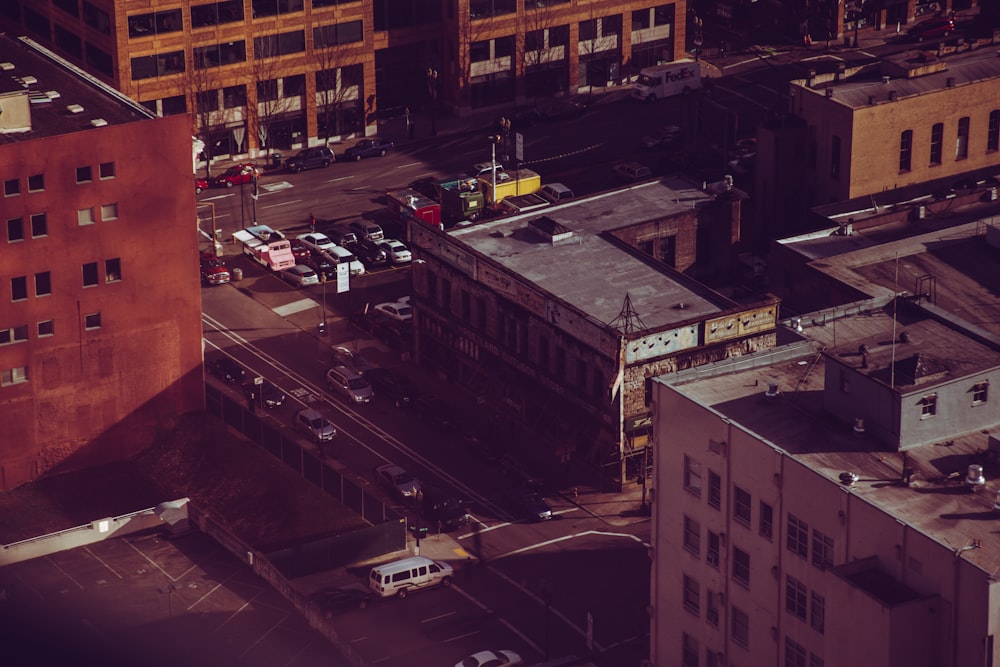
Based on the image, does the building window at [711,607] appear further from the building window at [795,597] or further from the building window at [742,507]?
the building window at [795,597]

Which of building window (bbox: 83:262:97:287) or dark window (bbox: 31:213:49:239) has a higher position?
dark window (bbox: 31:213:49:239)

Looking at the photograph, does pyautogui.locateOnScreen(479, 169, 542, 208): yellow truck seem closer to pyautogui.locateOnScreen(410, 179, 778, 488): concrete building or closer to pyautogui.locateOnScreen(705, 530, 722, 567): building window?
pyautogui.locateOnScreen(410, 179, 778, 488): concrete building

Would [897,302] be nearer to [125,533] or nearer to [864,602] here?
[864,602]

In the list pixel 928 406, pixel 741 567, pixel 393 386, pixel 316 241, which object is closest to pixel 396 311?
pixel 393 386

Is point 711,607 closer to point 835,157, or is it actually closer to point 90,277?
point 90,277

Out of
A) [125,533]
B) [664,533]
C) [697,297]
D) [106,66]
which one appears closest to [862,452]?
[664,533]

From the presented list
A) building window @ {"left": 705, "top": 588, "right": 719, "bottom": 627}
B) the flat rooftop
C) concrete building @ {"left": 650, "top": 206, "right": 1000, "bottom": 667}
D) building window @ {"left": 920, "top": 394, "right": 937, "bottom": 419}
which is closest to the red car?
concrete building @ {"left": 650, "top": 206, "right": 1000, "bottom": 667}

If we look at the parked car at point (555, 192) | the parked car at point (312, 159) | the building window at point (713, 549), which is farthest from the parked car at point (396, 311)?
the building window at point (713, 549)
